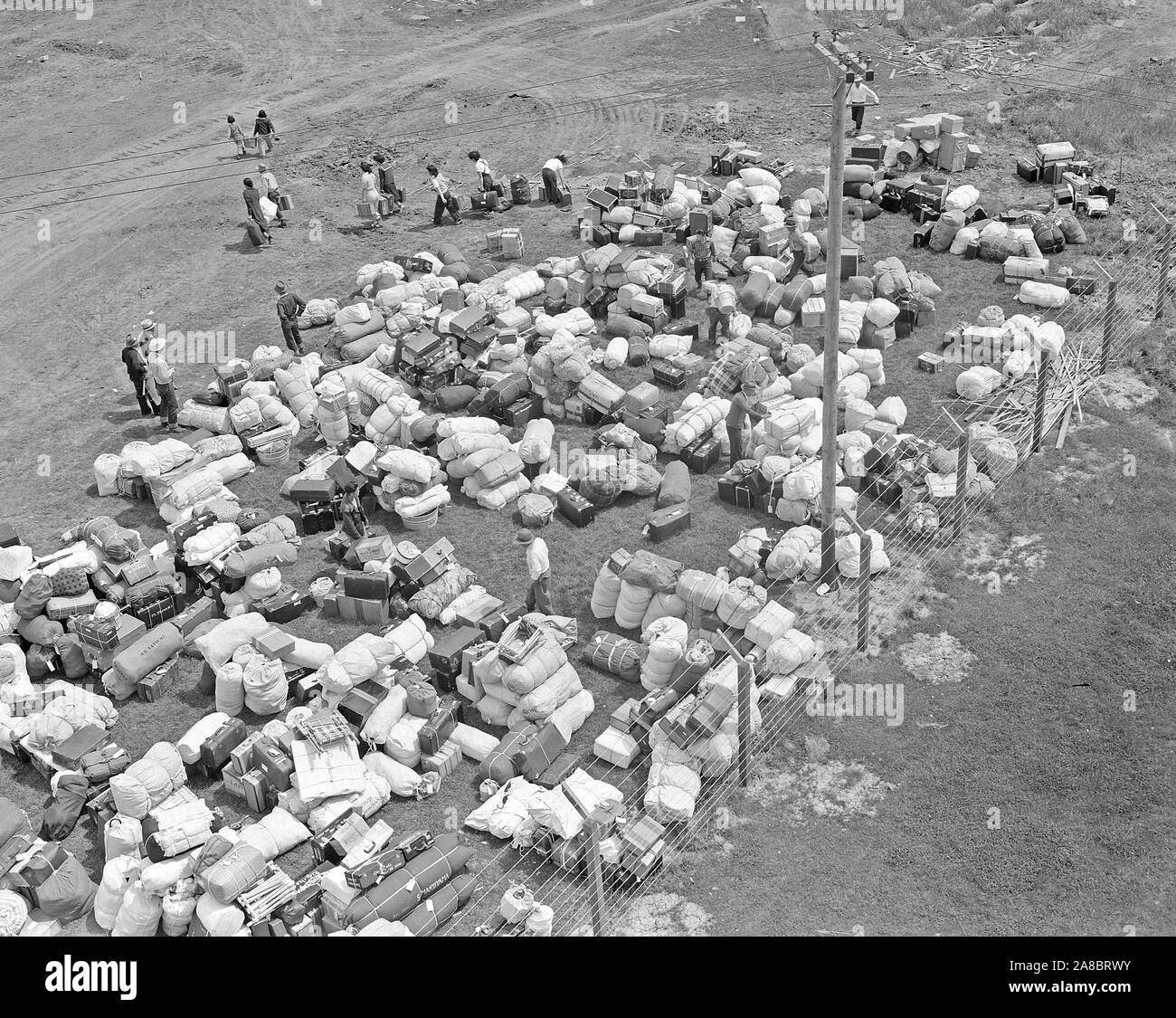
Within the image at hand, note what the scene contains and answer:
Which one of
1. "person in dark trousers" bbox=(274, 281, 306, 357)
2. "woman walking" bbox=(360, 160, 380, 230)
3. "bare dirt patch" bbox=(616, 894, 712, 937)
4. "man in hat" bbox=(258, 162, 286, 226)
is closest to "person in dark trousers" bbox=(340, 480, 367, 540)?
"person in dark trousers" bbox=(274, 281, 306, 357)

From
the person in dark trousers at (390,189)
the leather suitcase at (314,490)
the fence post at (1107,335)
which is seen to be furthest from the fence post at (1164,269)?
the person in dark trousers at (390,189)

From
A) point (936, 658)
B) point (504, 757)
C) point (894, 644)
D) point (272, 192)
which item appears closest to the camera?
point (504, 757)

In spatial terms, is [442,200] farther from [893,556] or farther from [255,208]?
[893,556]

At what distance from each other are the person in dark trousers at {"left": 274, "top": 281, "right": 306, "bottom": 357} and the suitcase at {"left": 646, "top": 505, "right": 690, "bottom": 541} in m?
7.28

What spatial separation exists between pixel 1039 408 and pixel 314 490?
8.99m

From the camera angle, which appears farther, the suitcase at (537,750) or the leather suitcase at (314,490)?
the leather suitcase at (314,490)

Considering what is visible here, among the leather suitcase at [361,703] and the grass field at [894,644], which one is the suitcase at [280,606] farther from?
the leather suitcase at [361,703]

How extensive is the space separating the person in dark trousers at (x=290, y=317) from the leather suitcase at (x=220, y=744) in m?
8.26

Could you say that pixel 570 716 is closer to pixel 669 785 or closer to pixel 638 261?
pixel 669 785

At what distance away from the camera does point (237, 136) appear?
1032 inches

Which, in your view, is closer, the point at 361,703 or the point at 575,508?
the point at 361,703

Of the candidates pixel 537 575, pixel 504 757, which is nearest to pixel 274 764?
pixel 504 757

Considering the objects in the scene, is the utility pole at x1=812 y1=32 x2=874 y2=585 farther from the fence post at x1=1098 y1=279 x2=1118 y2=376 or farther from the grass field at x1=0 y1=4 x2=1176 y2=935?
the fence post at x1=1098 y1=279 x2=1118 y2=376

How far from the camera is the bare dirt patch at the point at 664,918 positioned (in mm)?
10102
